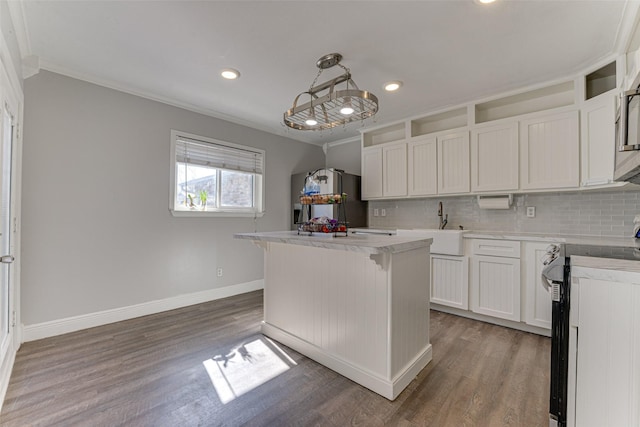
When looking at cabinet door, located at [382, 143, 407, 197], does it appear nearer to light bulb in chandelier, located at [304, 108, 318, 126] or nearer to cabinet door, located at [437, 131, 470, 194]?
cabinet door, located at [437, 131, 470, 194]

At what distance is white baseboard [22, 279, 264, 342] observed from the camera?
252 centimetres

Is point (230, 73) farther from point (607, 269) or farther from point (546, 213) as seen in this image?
point (546, 213)

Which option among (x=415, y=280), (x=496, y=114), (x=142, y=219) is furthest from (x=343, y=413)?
(x=496, y=114)

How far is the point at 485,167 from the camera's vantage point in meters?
3.16

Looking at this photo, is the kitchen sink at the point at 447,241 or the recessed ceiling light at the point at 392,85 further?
the kitchen sink at the point at 447,241

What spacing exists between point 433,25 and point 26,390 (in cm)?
372

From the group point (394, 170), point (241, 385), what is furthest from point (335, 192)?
point (241, 385)

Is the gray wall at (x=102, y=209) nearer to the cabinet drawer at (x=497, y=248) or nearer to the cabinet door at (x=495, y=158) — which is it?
the cabinet drawer at (x=497, y=248)

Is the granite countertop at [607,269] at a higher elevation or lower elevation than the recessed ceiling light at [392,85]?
lower

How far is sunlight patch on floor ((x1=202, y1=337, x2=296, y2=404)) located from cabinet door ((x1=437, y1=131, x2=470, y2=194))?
269cm

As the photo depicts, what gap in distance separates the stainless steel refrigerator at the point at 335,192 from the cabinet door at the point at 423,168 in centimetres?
90

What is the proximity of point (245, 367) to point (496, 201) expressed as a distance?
3.11m

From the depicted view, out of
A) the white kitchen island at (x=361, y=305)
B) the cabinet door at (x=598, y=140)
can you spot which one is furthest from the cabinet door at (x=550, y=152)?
the white kitchen island at (x=361, y=305)

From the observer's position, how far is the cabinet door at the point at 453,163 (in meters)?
3.31
